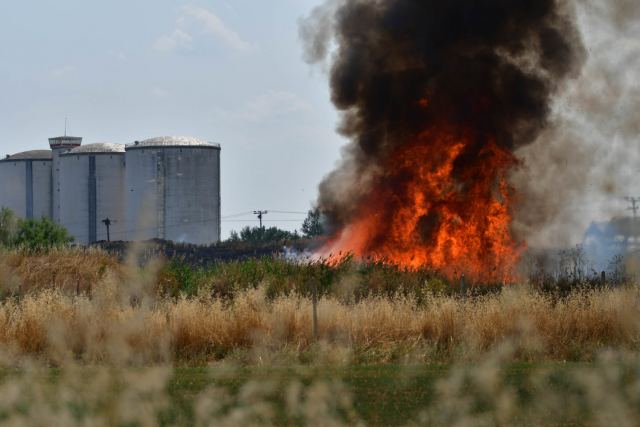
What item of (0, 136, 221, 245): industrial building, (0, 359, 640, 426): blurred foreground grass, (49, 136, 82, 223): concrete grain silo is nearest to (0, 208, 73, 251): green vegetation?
(0, 136, 221, 245): industrial building

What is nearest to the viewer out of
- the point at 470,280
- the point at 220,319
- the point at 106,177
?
the point at 220,319

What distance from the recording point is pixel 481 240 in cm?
4384

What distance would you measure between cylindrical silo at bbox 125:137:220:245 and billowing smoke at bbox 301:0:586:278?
110 ft

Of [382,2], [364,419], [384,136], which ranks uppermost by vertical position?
[382,2]

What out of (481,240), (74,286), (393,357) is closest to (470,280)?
(481,240)

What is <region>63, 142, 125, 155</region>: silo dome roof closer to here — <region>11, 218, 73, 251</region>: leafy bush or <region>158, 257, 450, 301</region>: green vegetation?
<region>11, 218, 73, 251</region>: leafy bush

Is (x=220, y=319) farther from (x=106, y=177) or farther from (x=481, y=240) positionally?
(x=106, y=177)

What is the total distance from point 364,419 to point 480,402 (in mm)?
1837

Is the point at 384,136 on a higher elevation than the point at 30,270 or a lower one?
higher

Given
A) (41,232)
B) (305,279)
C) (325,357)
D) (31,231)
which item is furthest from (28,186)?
(325,357)

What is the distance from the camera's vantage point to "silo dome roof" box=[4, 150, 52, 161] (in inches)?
3531

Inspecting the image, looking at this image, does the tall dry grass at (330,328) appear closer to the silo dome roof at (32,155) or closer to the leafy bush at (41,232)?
the leafy bush at (41,232)

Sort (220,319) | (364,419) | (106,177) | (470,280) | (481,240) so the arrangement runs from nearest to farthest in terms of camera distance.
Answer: (364,419), (220,319), (470,280), (481,240), (106,177)

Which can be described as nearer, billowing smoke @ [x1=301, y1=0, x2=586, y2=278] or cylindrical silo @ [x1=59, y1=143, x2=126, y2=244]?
billowing smoke @ [x1=301, y1=0, x2=586, y2=278]
